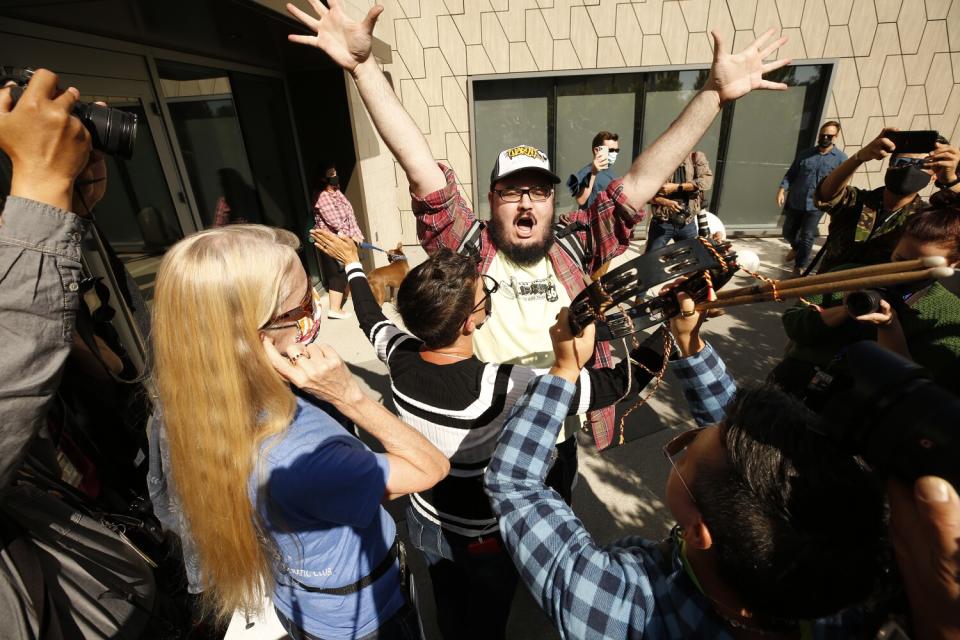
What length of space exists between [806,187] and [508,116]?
183 inches

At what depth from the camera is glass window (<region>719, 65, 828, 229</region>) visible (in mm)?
7234

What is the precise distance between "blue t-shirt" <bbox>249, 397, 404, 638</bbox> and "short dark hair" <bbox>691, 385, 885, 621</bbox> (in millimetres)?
772

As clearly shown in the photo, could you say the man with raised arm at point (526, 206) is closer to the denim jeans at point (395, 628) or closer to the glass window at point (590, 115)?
the denim jeans at point (395, 628)

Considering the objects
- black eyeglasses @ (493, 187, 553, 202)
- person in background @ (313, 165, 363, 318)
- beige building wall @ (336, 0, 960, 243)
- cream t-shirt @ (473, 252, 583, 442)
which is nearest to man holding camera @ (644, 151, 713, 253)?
beige building wall @ (336, 0, 960, 243)

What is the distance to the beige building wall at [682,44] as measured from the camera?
21.8 ft

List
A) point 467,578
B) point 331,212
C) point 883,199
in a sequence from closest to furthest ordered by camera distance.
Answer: point 467,578 < point 883,199 < point 331,212

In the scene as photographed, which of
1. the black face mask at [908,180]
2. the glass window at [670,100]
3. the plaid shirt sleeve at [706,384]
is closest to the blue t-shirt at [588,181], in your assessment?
the glass window at [670,100]

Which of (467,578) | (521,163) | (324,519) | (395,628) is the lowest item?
(467,578)

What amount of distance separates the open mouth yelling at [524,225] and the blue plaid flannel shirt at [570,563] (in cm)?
98

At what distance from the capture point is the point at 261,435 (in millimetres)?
1059

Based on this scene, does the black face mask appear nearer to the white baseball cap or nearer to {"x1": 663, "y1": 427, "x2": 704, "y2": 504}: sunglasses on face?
the white baseball cap

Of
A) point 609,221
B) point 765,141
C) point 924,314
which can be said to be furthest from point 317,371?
point 765,141

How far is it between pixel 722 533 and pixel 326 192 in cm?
497

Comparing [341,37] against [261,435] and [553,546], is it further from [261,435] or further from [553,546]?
[553,546]
